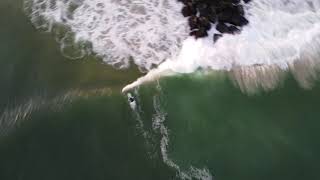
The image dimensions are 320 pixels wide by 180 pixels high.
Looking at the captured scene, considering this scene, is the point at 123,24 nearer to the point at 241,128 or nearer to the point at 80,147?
the point at 80,147

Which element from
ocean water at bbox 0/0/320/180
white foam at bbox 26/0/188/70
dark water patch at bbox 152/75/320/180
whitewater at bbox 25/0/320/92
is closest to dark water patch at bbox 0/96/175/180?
ocean water at bbox 0/0/320/180

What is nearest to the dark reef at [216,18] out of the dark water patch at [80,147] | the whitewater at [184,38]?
the whitewater at [184,38]

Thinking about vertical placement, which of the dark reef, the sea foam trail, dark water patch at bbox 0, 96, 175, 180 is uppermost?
the dark reef

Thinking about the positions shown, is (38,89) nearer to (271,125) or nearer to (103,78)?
(103,78)

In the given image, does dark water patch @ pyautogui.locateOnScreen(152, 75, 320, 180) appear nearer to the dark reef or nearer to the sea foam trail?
the sea foam trail

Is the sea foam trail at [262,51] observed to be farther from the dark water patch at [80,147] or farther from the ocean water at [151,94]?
the dark water patch at [80,147]

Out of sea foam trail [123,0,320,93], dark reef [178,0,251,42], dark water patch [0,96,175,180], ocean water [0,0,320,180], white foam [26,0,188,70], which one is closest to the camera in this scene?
dark water patch [0,96,175,180]
